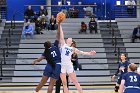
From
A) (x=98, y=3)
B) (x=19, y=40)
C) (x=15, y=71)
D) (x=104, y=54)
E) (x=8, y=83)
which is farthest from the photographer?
(x=98, y=3)

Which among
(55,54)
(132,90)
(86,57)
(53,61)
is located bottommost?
(86,57)

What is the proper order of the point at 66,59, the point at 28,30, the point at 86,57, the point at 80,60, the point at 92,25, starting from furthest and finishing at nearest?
the point at 92,25
the point at 28,30
the point at 86,57
the point at 80,60
the point at 66,59

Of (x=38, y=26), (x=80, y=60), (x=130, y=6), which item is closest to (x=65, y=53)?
(x=80, y=60)

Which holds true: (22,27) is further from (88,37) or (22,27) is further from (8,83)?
(8,83)

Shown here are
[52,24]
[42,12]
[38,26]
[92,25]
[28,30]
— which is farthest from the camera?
[42,12]

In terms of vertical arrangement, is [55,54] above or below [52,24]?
below

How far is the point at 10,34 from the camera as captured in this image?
24438mm

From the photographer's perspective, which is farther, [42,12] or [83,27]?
[42,12]

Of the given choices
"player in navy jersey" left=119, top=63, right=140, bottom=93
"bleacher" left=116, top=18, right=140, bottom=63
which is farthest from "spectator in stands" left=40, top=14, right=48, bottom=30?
"player in navy jersey" left=119, top=63, right=140, bottom=93

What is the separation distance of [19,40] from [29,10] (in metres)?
2.45

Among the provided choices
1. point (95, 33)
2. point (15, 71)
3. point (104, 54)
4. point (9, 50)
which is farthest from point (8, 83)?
point (95, 33)

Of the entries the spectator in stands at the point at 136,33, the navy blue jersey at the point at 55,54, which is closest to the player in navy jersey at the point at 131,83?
the navy blue jersey at the point at 55,54

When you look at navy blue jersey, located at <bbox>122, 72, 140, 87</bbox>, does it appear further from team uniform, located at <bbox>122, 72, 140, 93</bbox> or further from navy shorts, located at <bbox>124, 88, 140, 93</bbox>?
navy shorts, located at <bbox>124, 88, 140, 93</bbox>

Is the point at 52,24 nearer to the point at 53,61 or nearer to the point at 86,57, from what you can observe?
the point at 86,57
